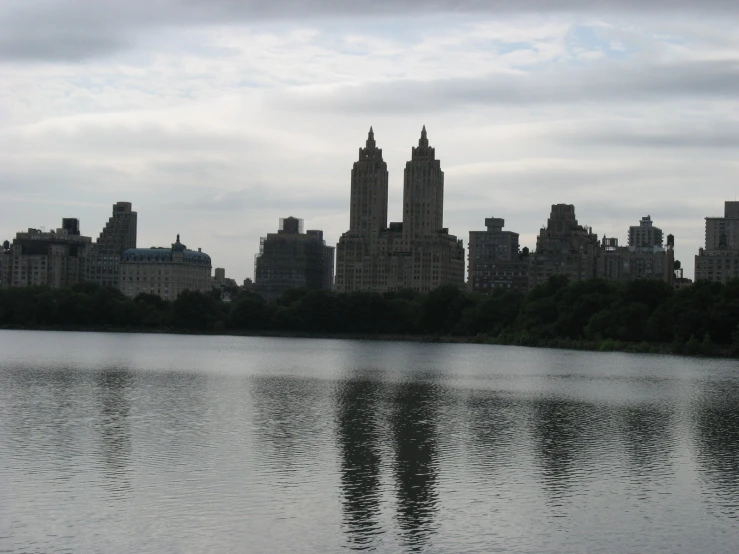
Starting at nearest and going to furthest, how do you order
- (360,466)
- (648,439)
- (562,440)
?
(360,466) → (562,440) → (648,439)

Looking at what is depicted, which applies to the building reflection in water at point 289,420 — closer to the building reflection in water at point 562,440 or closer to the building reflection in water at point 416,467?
the building reflection in water at point 416,467

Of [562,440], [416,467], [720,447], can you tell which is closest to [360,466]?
[416,467]

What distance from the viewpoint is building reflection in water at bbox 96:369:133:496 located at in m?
37.6

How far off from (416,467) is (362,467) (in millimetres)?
2031

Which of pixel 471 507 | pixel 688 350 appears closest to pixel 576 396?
pixel 471 507

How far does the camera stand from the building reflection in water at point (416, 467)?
105ft

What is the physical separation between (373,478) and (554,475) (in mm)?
6768

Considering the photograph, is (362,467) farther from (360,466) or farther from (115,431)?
(115,431)

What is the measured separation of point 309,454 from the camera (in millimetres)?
43719

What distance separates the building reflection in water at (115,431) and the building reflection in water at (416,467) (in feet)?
30.2

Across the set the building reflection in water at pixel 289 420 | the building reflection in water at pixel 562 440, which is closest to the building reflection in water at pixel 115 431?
the building reflection in water at pixel 289 420

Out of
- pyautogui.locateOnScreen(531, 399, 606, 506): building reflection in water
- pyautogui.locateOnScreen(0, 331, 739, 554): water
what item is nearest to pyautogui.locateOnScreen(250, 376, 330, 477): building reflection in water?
pyautogui.locateOnScreen(0, 331, 739, 554): water

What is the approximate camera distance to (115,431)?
161 feet

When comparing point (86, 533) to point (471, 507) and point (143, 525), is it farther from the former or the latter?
point (471, 507)
